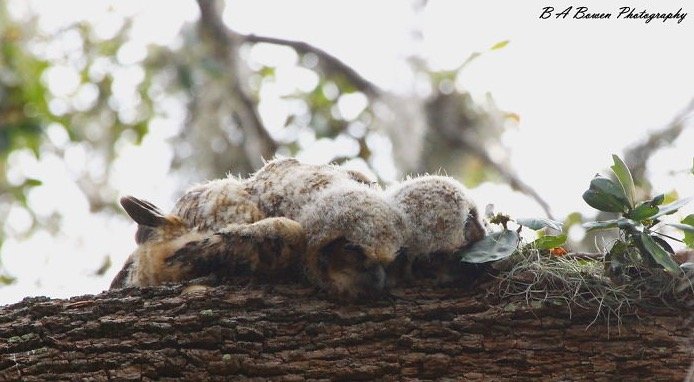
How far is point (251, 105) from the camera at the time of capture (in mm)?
7438

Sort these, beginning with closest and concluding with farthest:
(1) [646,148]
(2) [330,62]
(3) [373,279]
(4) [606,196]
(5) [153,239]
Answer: (3) [373,279] < (4) [606,196] < (5) [153,239] < (1) [646,148] < (2) [330,62]

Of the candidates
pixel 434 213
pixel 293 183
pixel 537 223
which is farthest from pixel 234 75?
pixel 537 223

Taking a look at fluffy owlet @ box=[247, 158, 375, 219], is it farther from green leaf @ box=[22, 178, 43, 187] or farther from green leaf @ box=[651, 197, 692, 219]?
green leaf @ box=[22, 178, 43, 187]

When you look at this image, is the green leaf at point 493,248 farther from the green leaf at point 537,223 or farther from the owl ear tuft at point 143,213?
the owl ear tuft at point 143,213

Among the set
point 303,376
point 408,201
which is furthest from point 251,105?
point 303,376

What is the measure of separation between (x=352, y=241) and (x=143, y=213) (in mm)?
806

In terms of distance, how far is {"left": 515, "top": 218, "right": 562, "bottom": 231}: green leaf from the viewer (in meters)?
2.72

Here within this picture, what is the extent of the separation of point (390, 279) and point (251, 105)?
5008 millimetres

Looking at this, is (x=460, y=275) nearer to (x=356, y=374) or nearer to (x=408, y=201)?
(x=408, y=201)

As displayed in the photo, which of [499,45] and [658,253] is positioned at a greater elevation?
[499,45]

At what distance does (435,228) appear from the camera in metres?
2.72

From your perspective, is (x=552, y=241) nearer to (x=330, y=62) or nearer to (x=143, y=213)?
(x=143, y=213)

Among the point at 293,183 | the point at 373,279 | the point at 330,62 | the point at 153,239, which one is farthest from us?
the point at 330,62

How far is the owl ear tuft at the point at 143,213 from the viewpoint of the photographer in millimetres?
2910
